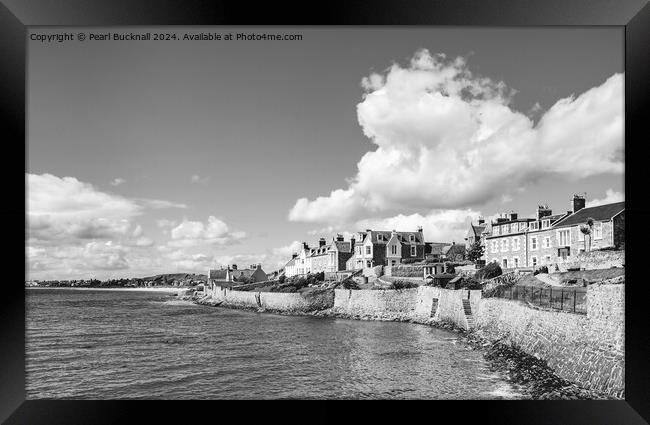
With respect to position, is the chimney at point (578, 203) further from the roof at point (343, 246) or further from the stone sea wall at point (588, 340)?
the roof at point (343, 246)

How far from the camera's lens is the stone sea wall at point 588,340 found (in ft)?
21.2

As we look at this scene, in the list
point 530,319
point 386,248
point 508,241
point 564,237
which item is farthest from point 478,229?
point 530,319

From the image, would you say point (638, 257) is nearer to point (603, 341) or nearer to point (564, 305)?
point (603, 341)

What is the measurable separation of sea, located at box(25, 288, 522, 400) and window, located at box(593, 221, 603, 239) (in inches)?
261

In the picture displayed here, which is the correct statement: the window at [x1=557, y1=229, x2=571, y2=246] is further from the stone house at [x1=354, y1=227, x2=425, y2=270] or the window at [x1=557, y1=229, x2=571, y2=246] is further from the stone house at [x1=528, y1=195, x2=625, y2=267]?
the stone house at [x1=354, y1=227, x2=425, y2=270]

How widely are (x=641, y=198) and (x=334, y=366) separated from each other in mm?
7679

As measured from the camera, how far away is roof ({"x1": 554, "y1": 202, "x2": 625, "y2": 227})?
16.2 m

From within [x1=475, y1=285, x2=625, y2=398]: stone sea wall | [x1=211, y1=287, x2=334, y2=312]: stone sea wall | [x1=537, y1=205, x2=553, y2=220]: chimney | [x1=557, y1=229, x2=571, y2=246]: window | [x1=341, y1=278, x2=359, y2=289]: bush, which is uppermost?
[x1=537, y1=205, x2=553, y2=220]: chimney

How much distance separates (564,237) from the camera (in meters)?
17.7

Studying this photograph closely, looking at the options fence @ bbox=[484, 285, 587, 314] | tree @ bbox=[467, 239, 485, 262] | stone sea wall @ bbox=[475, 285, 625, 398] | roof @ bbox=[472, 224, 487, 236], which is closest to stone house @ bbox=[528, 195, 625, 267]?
fence @ bbox=[484, 285, 587, 314]

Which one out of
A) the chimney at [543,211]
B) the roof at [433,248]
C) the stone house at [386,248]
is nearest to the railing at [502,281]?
the chimney at [543,211]

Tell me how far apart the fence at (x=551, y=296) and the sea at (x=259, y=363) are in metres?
1.79

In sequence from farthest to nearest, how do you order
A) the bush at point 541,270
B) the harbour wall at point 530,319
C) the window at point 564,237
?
the window at point 564,237 → the bush at point 541,270 → the harbour wall at point 530,319
